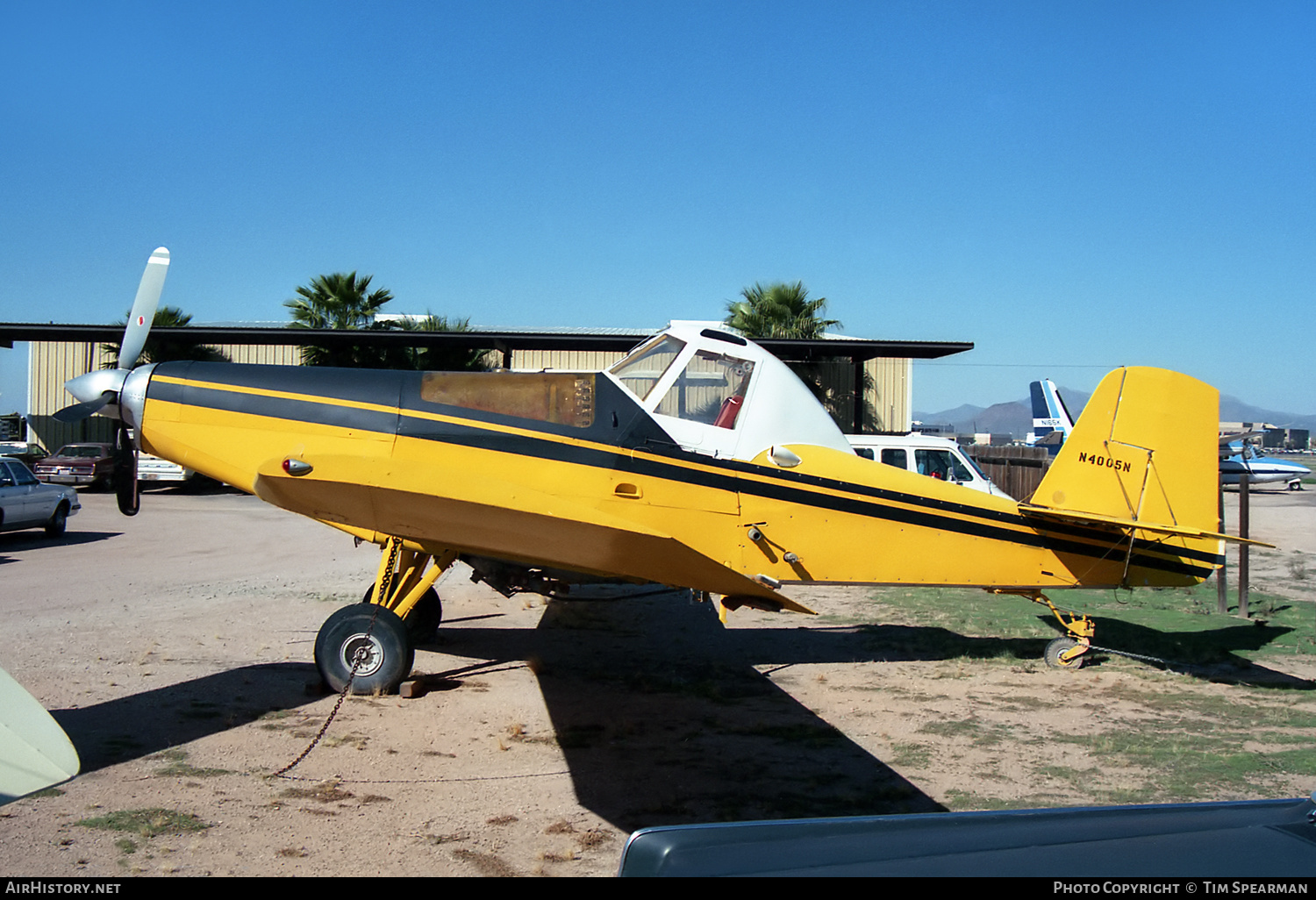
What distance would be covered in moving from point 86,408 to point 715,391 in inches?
182

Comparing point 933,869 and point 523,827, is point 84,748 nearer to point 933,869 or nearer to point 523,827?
point 523,827

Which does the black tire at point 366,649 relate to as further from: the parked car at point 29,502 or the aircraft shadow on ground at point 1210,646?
the parked car at point 29,502

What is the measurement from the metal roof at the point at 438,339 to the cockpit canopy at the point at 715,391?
16.4 m

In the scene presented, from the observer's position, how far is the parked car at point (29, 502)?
1555 cm

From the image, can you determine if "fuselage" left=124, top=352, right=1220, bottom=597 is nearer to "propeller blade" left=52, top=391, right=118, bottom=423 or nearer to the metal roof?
"propeller blade" left=52, top=391, right=118, bottom=423

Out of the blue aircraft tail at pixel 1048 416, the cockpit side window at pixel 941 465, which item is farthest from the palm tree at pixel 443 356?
the blue aircraft tail at pixel 1048 416

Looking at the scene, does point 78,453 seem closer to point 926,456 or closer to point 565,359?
point 565,359

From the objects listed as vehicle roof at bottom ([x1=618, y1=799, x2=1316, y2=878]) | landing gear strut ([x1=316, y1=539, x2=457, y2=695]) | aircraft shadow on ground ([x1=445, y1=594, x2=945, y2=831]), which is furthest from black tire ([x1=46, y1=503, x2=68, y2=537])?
vehicle roof at bottom ([x1=618, y1=799, x2=1316, y2=878])

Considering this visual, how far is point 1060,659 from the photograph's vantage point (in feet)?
28.0

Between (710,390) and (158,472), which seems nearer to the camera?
(710,390)

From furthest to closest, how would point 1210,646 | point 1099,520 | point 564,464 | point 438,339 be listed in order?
point 438,339 < point 1210,646 < point 1099,520 < point 564,464

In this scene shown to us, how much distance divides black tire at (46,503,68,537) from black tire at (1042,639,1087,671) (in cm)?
1716

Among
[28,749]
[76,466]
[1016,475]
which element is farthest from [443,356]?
[28,749]

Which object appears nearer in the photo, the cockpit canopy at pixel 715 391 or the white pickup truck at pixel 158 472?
the cockpit canopy at pixel 715 391
